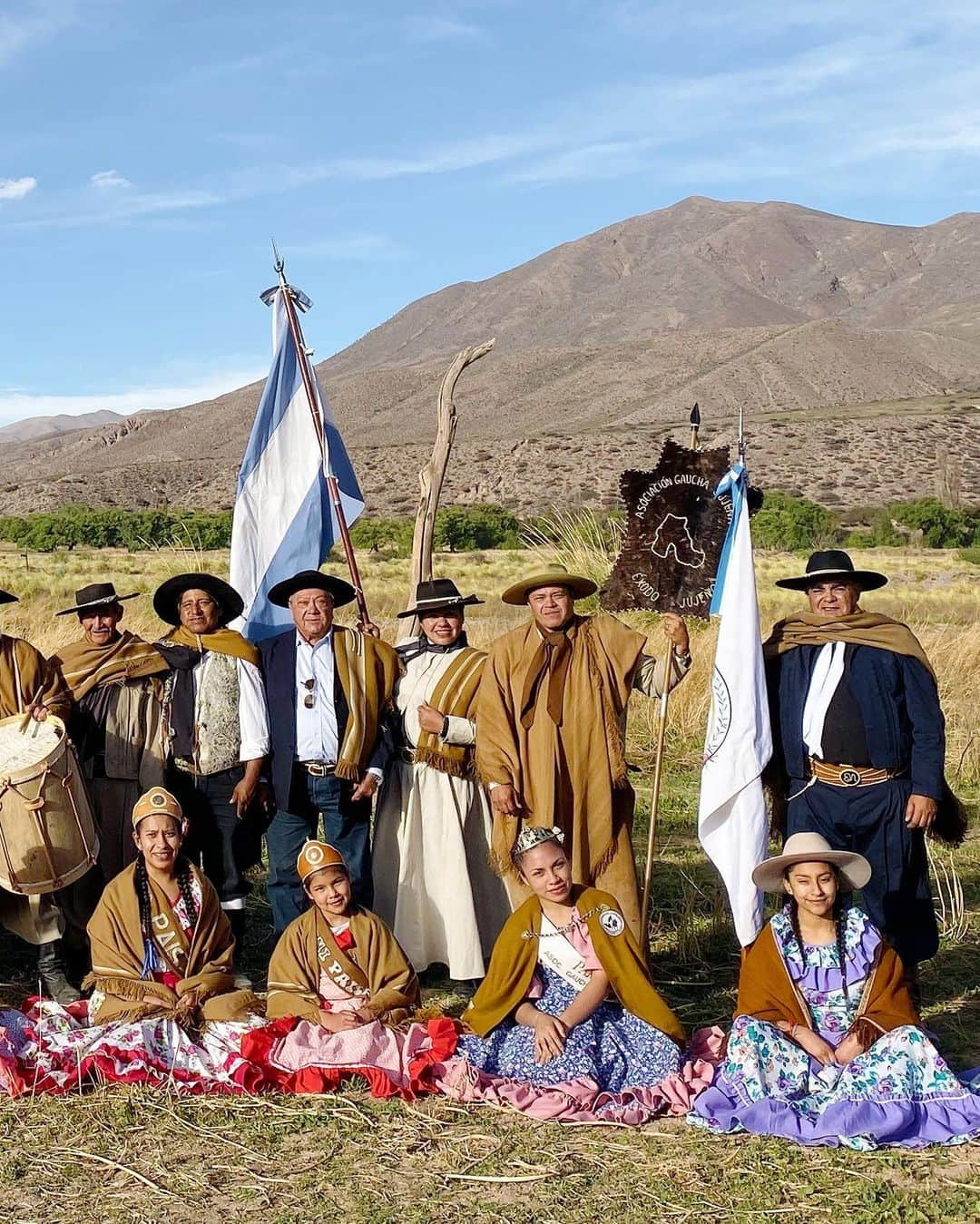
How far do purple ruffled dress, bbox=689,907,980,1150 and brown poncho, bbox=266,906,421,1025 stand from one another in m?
1.22

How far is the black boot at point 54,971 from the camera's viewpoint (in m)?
5.92

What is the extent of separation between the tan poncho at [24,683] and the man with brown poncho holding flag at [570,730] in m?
1.82

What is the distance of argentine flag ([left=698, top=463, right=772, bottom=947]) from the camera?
18.5 feet

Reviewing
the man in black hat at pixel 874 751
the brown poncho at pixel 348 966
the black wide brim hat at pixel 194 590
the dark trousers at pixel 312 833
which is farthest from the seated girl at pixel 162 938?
the man in black hat at pixel 874 751

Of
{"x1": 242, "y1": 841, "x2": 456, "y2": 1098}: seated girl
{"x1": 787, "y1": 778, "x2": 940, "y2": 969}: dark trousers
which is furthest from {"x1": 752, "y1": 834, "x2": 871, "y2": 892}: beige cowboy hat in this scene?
{"x1": 242, "y1": 841, "x2": 456, "y2": 1098}: seated girl

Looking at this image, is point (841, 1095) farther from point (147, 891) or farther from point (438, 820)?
point (147, 891)

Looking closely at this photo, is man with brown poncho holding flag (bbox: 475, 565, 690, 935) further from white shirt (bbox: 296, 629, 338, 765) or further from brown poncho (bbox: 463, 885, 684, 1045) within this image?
white shirt (bbox: 296, 629, 338, 765)

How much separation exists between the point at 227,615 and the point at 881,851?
3.04 m

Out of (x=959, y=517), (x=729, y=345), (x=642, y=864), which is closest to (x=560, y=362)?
(x=729, y=345)

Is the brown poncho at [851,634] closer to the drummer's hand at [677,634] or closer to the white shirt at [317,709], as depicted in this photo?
the drummer's hand at [677,634]

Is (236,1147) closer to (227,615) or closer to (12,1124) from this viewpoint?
(12,1124)

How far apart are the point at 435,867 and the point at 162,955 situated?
1.30 meters

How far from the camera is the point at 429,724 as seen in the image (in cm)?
607

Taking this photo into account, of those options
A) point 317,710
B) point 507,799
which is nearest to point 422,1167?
point 507,799
